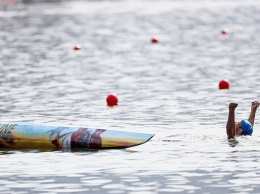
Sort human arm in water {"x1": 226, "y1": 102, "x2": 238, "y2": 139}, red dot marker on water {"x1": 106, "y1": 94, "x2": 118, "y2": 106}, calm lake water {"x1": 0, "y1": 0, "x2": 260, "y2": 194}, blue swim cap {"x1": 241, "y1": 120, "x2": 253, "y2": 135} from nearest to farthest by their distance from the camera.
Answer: calm lake water {"x1": 0, "y1": 0, "x2": 260, "y2": 194}, human arm in water {"x1": 226, "y1": 102, "x2": 238, "y2": 139}, blue swim cap {"x1": 241, "y1": 120, "x2": 253, "y2": 135}, red dot marker on water {"x1": 106, "y1": 94, "x2": 118, "y2": 106}

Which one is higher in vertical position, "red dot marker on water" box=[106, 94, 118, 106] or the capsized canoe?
"red dot marker on water" box=[106, 94, 118, 106]

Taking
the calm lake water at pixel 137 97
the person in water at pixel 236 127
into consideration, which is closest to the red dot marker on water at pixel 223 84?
the calm lake water at pixel 137 97

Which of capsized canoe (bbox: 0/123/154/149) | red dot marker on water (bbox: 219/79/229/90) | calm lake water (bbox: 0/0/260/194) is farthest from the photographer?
red dot marker on water (bbox: 219/79/229/90)

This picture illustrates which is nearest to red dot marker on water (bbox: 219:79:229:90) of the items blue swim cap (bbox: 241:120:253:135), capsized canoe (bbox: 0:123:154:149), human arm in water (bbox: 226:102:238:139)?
blue swim cap (bbox: 241:120:253:135)

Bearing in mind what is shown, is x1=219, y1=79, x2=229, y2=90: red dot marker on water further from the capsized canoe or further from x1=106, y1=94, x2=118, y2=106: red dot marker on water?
the capsized canoe

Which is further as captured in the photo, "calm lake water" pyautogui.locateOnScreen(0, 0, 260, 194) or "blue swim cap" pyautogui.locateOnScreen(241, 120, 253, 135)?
"blue swim cap" pyautogui.locateOnScreen(241, 120, 253, 135)

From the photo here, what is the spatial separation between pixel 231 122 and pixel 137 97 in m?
9.23

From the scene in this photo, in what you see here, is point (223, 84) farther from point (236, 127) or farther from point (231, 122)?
point (231, 122)

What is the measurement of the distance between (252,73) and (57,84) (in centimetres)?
755

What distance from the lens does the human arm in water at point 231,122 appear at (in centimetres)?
2156

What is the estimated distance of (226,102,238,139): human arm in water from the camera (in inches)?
849

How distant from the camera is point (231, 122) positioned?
21.6 meters

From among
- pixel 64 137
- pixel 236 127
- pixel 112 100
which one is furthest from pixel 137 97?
pixel 64 137

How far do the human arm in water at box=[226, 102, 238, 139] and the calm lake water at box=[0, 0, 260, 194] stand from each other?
0.24m
